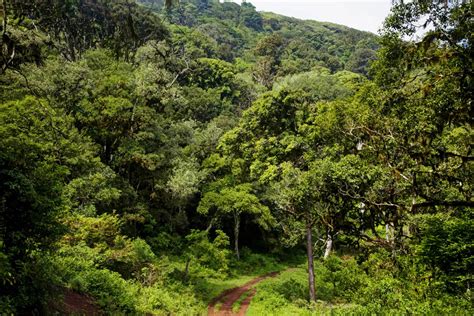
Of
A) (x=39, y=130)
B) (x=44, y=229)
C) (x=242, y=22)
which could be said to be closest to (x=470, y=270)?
(x=44, y=229)

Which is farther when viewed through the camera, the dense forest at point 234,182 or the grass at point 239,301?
the grass at point 239,301

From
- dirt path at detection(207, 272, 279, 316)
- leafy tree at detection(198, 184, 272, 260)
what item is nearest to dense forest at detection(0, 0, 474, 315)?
leafy tree at detection(198, 184, 272, 260)

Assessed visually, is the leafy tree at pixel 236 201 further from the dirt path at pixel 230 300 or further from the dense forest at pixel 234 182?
the dirt path at pixel 230 300

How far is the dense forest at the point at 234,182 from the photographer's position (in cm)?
989

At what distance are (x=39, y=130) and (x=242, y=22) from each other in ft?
523

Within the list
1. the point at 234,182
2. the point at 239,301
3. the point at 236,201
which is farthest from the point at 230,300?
the point at 234,182

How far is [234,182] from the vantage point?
32.0 meters

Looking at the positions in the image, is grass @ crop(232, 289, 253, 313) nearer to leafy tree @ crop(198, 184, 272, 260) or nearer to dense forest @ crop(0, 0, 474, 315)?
dense forest @ crop(0, 0, 474, 315)

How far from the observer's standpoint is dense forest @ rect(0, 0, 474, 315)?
9891 millimetres

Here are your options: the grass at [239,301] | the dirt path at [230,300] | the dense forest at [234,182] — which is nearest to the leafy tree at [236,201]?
the dense forest at [234,182]

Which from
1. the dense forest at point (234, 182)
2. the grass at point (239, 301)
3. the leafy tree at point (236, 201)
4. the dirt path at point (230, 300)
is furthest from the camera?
the leafy tree at point (236, 201)

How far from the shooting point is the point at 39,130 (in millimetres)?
16078

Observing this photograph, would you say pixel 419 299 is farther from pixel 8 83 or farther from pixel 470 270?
pixel 8 83

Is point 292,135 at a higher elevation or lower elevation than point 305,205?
higher
